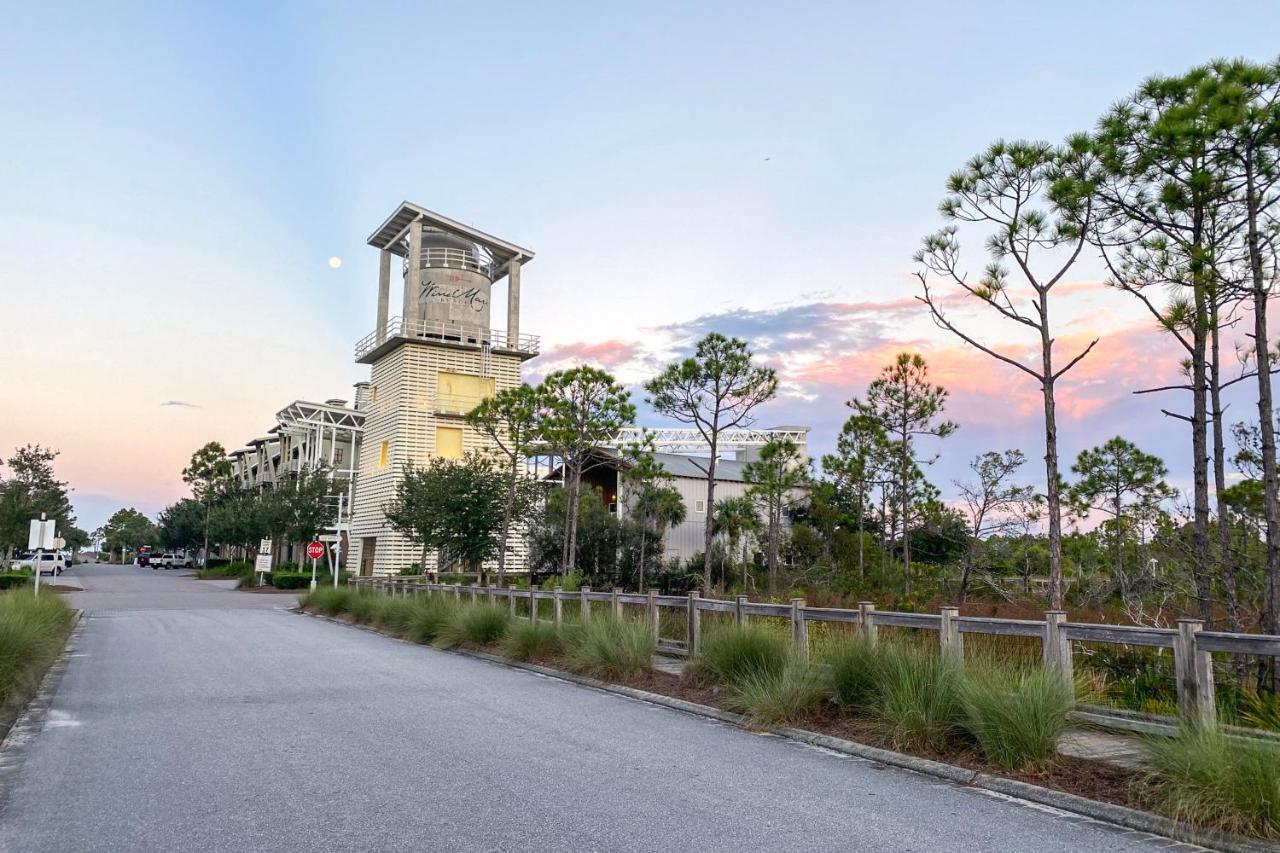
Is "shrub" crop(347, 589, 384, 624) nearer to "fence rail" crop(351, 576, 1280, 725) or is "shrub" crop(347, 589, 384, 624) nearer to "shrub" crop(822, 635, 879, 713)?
"fence rail" crop(351, 576, 1280, 725)

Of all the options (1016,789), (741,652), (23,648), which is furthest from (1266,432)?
(23,648)

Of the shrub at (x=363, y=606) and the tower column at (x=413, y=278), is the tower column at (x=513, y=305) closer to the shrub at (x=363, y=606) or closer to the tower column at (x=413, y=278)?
the tower column at (x=413, y=278)

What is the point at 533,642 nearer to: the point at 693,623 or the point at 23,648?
the point at 693,623

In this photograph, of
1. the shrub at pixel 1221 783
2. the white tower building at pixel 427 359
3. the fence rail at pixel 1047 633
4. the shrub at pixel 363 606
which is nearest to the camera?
the shrub at pixel 1221 783

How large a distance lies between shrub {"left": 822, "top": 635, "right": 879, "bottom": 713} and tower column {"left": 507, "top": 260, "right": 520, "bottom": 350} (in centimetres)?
4465

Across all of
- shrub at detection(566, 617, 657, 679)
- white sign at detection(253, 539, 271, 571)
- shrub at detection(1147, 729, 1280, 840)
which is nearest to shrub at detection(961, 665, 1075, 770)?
shrub at detection(1147, 729, 1280, 840)

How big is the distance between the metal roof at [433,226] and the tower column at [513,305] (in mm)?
639

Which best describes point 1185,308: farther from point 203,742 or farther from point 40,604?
point 40,604

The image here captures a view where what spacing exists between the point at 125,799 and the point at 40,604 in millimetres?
14642

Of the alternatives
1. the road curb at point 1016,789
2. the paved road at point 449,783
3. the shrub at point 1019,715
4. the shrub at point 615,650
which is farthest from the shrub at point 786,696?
the shrub at point 615,650

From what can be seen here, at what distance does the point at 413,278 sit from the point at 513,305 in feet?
20.6

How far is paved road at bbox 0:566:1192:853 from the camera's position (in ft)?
18.1

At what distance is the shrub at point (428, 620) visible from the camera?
1862 cm

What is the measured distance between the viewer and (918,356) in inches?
1106
